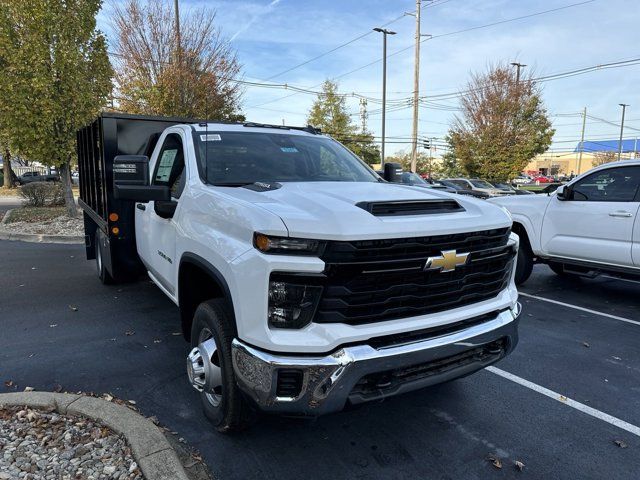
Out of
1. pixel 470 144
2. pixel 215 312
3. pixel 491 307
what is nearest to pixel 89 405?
pixel 215 312

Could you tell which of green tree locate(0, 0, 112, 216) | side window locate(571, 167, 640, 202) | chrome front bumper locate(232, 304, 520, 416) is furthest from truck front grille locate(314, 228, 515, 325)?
green tree locate(0, 0, 112, 216)

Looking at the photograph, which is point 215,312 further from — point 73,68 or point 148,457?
point 73,68

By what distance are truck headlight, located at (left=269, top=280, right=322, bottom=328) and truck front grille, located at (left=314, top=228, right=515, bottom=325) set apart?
53 mm

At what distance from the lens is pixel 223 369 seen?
2.73 meters

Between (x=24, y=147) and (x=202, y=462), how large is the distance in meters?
12.4

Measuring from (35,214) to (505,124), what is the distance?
89.4 ft

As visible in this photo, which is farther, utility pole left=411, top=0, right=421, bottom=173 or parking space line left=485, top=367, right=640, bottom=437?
utility pole left=411, top=0, right=421, bottom=173

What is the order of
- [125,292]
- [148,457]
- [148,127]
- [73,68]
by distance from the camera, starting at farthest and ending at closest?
[73,68] < [125,292] < [148,127] < [148,457]

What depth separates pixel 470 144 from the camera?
3216cm

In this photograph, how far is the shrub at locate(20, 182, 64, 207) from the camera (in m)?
15.9

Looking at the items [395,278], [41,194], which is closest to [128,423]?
[395,278]

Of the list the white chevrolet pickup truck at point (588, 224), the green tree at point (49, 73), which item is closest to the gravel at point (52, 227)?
the green tree at point (49, 73)

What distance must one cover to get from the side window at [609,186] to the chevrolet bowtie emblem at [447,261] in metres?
4.43

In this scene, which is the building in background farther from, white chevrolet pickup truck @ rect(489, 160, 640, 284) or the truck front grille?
the truck front grille
